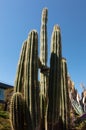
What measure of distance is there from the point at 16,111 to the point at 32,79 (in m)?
1.22

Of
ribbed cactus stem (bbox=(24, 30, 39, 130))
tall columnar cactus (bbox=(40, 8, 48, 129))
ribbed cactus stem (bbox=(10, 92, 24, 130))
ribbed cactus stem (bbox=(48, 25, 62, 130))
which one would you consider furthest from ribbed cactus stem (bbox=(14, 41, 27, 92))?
ribbed cactus stem (bbox=(10, 92, 24, 130))

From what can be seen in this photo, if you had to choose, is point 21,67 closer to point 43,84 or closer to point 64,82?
point 43,84

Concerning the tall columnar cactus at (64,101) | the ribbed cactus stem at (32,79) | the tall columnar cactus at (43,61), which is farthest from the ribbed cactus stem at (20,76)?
the tall columnar cactus at (64,101)

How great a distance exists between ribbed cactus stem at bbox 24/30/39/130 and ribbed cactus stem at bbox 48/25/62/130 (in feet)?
2.57

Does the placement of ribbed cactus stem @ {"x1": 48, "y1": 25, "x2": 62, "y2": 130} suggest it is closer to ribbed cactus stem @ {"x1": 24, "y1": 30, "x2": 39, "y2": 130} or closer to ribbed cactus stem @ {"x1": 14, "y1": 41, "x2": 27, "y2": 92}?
ribbed cactus stem @ {"x1": 24, "y1": 30, "x2": 39, "y2": 130}

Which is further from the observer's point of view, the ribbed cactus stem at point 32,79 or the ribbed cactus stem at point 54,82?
the ribbed cactus stem at point 54,82

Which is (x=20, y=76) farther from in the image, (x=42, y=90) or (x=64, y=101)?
(x=64, y=101)

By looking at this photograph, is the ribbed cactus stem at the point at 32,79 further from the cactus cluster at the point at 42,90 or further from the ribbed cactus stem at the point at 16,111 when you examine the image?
the ribbed cactus stem at the point at 16,111

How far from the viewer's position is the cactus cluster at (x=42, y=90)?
881 cm

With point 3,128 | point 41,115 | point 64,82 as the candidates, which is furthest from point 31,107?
point 3,128

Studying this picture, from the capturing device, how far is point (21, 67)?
10195 mm

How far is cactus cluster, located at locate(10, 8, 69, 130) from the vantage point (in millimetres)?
8812

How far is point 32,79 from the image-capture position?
919cm

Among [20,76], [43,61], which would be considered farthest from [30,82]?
[43,61]
